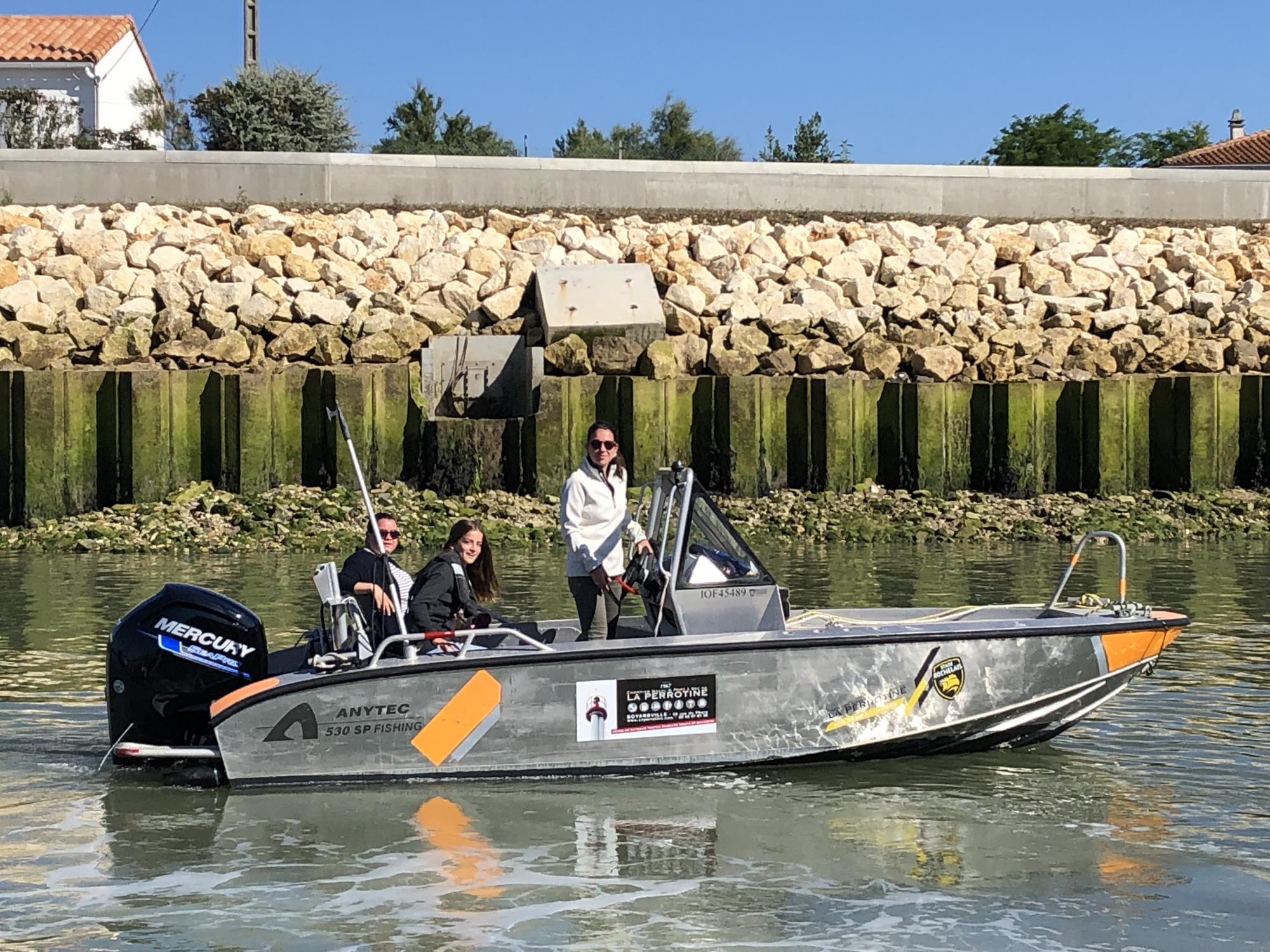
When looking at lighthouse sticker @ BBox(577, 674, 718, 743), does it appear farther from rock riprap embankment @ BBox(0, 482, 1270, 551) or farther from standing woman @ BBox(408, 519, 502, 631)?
rock riprap embankment @ BBox(0, 482, 1270, 551)

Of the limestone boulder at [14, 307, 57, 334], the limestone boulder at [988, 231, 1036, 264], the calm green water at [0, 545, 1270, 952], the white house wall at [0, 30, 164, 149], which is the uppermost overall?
the white house wall at [0, 30, 164, 149]

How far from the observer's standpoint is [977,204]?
26.1 m

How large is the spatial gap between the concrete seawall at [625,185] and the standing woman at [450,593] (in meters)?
17.1

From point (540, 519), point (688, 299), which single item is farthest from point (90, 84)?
point (540, 519)

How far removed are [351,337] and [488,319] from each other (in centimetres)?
170

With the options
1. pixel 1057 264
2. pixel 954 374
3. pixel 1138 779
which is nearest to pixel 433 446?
pixel 954 374

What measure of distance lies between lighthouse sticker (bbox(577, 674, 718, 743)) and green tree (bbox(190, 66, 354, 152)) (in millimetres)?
24436

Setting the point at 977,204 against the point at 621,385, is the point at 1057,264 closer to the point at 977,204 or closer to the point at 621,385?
the point at 977,204

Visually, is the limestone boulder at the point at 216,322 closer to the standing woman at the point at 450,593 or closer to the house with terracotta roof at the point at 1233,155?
the standing woman at the point at 450,593

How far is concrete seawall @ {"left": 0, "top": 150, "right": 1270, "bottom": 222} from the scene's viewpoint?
2498 cm

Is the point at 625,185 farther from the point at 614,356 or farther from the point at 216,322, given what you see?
the point at 216,322

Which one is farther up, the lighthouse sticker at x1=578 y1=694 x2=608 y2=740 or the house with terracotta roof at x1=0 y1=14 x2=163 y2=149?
the house with terracotta roof at x1=0 y1=14 x2=163 y2=149

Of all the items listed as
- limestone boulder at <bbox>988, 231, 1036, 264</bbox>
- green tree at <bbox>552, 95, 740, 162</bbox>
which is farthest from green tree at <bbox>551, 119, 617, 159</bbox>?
limestone boulder at <bbox>988, 231, 1036, 264</bbox>

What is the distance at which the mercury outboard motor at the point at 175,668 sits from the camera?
25.7 ft
